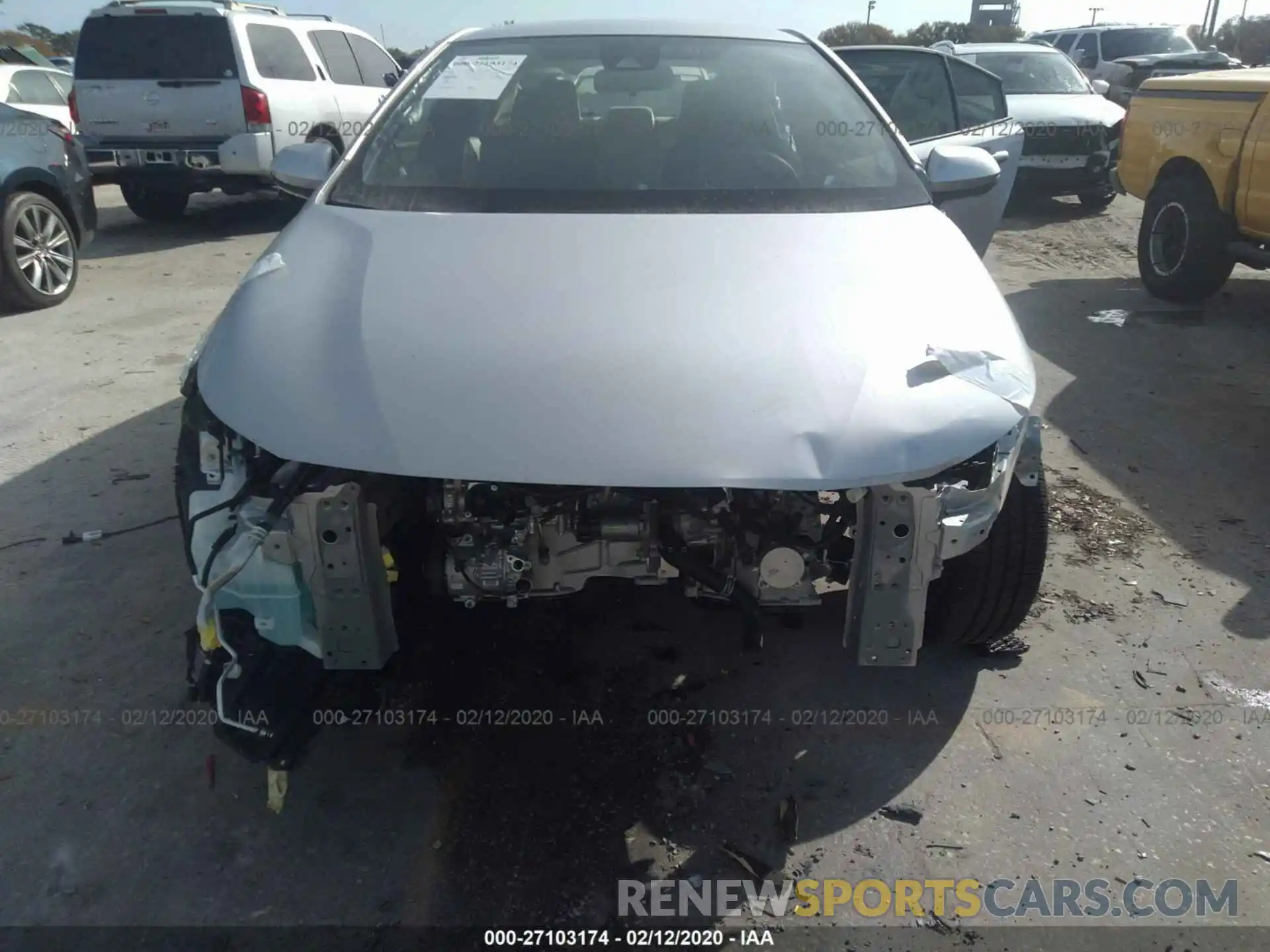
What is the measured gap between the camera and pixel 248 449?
7.06 feet

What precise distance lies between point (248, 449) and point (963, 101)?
6377 millimetres

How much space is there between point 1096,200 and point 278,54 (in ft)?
28.2

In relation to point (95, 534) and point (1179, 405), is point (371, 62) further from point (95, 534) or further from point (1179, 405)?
point (1179, 405)

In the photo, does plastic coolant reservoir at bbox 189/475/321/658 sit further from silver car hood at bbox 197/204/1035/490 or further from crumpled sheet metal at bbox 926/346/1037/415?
crumpled sheet metal at bbox 926/346/1037/415

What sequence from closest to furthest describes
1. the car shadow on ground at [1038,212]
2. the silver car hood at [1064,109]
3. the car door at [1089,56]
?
1. the silver car hood at [1064,109]
2. the car shadow on ground at [1038,212]
3. the car door at [1089,56]

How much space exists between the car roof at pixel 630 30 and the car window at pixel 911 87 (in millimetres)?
2790

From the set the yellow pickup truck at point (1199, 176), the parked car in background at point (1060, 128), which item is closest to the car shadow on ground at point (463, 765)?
the yellow pickup truck at point (1199, 176)

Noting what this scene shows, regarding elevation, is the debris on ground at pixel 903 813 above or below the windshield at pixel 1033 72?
below

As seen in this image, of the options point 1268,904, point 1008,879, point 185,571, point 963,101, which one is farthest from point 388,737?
point 963,101

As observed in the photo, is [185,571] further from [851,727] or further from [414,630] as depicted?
[851,727]

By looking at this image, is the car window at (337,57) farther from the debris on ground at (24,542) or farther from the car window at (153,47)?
the debris on ground at (24,542)

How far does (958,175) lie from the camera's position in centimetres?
311

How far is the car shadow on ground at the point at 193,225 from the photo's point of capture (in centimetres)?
878

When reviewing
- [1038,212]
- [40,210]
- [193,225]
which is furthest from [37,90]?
[1038,212]
